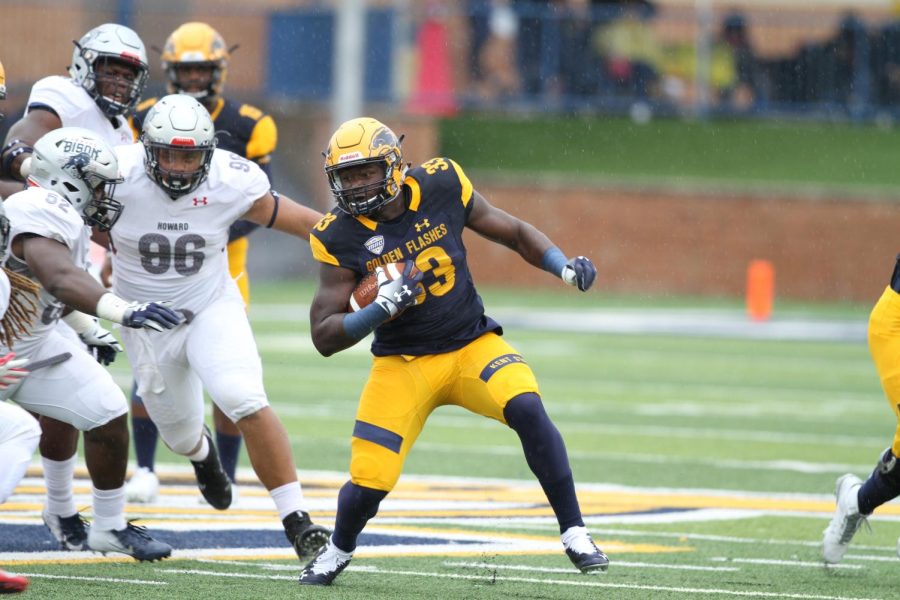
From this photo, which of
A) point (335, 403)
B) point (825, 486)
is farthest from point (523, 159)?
point (825, 486)

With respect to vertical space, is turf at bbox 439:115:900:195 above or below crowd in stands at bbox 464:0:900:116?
below

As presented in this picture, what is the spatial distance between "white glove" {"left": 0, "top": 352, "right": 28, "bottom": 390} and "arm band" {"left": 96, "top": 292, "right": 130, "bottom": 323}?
1.07 feet

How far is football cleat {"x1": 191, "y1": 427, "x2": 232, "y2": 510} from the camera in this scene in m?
6.64

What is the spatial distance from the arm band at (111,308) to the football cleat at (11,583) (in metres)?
0.89

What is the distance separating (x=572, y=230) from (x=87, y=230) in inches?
617

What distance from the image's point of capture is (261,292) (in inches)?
778

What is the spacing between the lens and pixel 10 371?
5.14m

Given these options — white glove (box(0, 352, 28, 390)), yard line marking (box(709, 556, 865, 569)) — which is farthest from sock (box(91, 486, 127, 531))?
yard line marking (box(709, 556, 865, 569))

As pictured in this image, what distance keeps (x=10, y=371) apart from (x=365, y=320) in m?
1.15

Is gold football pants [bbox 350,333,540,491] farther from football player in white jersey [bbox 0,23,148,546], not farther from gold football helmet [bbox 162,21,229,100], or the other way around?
gold football helmet [bbox 162,21,229,100]

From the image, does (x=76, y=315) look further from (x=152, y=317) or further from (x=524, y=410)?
(x=524, y=410)

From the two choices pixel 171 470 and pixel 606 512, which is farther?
pixel 171 470

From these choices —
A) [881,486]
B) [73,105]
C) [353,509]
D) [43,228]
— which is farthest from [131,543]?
[881,486]

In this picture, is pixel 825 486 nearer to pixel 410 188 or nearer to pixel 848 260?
pixel 410 188
